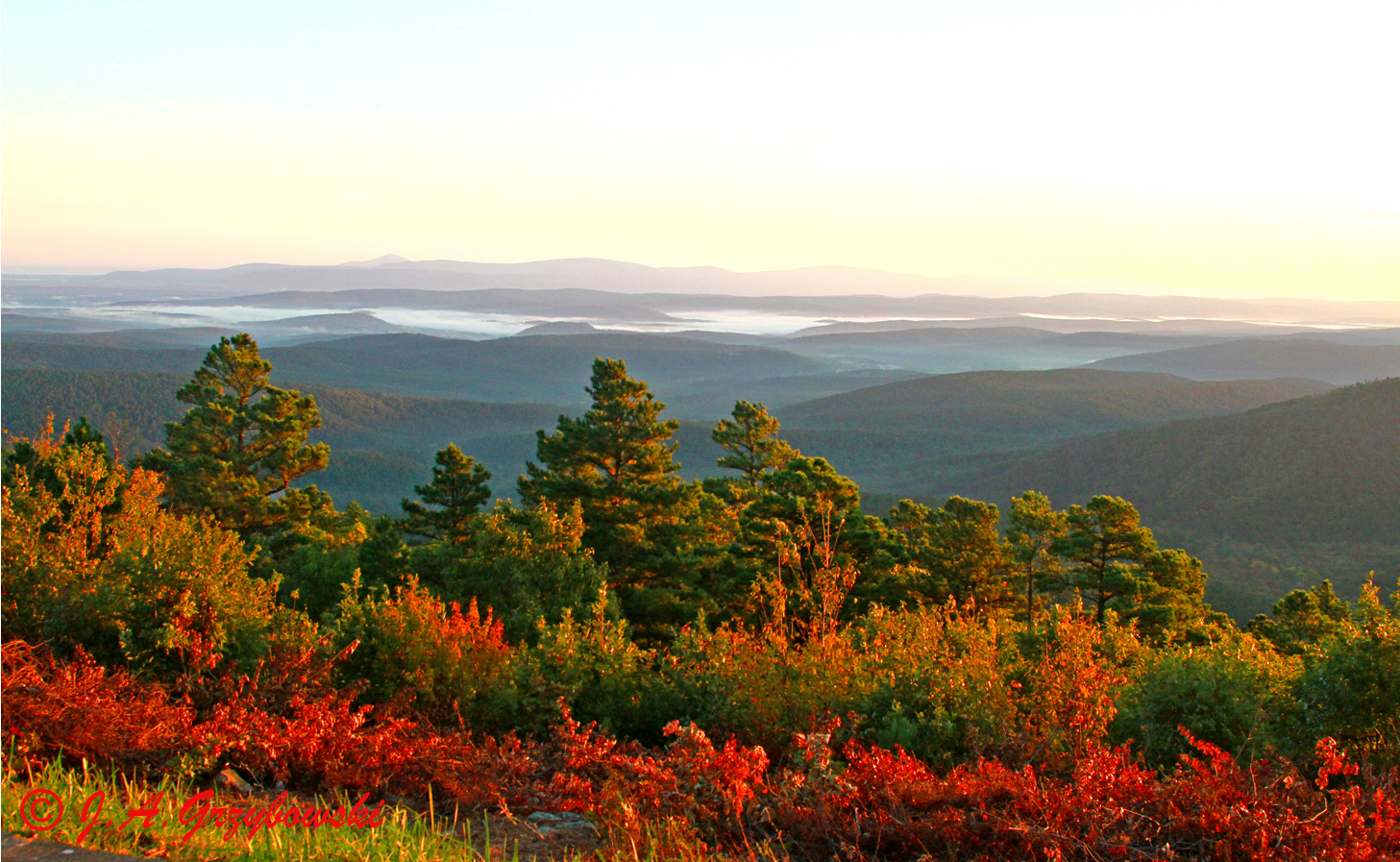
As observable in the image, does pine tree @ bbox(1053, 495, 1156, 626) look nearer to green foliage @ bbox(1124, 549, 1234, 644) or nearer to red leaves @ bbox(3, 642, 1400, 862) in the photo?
green foliage @ bbox(1124, 549, 1234, 644)

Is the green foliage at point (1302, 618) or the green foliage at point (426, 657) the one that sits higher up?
the green foliage at point (426, 657)

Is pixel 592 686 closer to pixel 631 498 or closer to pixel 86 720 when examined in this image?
pixel 86 720

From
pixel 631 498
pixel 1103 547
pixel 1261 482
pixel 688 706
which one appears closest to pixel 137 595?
pixel 688 706

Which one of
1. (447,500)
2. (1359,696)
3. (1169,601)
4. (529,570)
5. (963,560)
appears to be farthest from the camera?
(447,500)

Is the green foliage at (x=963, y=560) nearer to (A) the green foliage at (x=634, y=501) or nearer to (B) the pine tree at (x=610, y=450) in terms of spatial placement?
(A) the green foliage at (x=634, y=501)

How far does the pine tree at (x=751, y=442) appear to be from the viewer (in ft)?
109

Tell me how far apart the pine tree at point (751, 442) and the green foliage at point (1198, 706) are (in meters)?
23.6

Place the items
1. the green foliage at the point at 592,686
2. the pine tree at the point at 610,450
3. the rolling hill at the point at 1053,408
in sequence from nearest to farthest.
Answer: the green foliage at the point at 592,686 < the pine tree at the point at 610,450 < the rolling hill at the point at 1053,408

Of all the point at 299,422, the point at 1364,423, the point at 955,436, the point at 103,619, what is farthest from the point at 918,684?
the point at 955,436

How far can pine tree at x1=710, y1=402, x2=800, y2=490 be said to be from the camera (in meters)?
33.1

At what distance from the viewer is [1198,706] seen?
8.71 metres

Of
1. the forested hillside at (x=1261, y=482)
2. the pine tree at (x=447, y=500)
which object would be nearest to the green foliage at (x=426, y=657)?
the pine tree at (x=447, y=500)

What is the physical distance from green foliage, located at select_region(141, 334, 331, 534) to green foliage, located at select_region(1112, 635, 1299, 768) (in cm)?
2568

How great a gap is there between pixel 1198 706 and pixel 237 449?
29.2 meters
